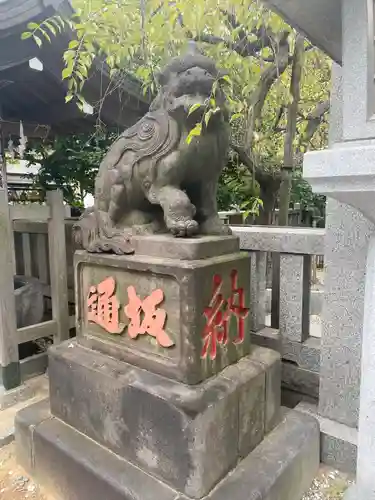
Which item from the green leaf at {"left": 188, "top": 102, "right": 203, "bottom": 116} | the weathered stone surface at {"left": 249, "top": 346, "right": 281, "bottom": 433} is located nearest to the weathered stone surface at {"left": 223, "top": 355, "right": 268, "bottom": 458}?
the weathered stone surface at {"left": 249, "top": 346, "right": 281, "bottom": 433}

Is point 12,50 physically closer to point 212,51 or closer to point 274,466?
point 212,51

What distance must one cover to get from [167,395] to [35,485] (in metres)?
1.21

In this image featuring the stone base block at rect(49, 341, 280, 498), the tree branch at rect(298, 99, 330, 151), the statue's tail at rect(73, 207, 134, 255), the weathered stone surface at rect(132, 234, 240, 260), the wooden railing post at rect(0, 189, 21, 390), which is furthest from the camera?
the tree branch at rect(298, 99, 330, 151)

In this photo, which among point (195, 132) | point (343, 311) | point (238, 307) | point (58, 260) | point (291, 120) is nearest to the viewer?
point (195, 132)

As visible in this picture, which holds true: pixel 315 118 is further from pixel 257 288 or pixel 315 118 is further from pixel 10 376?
pixel 10 376

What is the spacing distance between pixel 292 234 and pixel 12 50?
259cm

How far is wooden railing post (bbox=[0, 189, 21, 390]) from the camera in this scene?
293 cm

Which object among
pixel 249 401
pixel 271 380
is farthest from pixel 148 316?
pixel 271 380

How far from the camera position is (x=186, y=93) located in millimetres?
1831

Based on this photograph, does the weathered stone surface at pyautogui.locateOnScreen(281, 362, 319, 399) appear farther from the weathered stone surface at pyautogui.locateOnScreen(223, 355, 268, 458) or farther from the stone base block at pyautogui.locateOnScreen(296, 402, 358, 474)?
the weathered stone surface at pyautogui.locateOnScreen(223, 355, 268, 458)

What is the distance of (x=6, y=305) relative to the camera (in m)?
2.96

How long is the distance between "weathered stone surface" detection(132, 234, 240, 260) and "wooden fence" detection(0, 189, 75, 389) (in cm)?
151

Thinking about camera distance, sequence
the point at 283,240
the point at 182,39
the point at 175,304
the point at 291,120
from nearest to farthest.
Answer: the point at 175,304 < the point at 283,240 < the point at 182,39 < the point at 291,120

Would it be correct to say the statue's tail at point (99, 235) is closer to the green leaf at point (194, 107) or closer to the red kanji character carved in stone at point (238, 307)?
the red kanji character carved in stone at point (238, 307)
